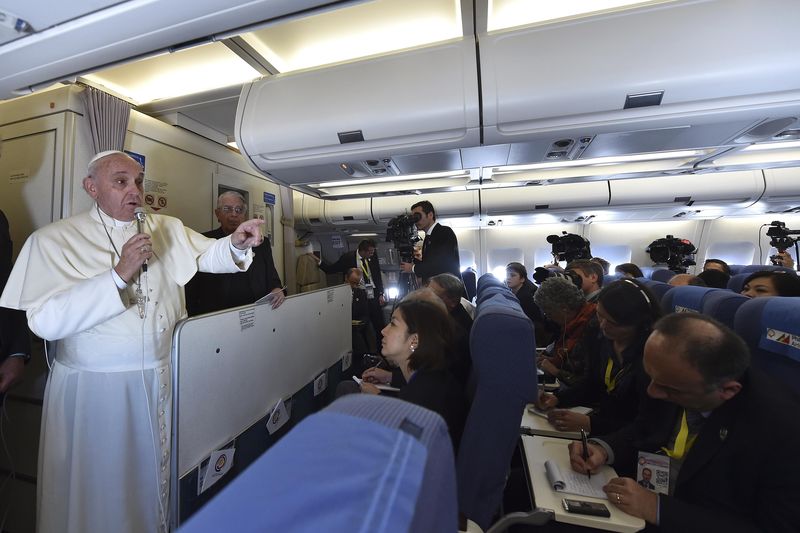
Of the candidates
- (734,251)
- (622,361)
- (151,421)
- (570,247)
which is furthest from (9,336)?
(734,251)

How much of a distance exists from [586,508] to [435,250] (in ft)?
7.90

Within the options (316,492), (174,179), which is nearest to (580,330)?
(316,492)

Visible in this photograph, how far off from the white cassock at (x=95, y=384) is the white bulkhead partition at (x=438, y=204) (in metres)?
4.09

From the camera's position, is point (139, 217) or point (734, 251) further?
point (734, 251)

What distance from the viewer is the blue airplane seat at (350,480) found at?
0.30m

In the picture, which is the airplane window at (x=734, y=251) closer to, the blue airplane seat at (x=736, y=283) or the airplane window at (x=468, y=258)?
the blue airplane seat at (x=736, y=283)

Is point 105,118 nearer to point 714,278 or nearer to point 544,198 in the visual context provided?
point 544,198

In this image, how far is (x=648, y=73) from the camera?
1.51 meters

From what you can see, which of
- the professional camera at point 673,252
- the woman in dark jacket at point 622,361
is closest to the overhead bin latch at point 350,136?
the woman in dark jacket at point 622,361

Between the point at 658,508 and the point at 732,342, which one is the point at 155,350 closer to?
the point at 658,508

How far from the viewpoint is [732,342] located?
1.20 metres

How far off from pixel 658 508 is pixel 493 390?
2.24 feet

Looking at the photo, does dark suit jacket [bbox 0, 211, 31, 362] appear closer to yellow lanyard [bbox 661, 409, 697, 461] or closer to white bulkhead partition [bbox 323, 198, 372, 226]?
yellow lanyard [bbox 661, 409, 697, 461]

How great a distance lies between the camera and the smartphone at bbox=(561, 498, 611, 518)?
1.17 m
